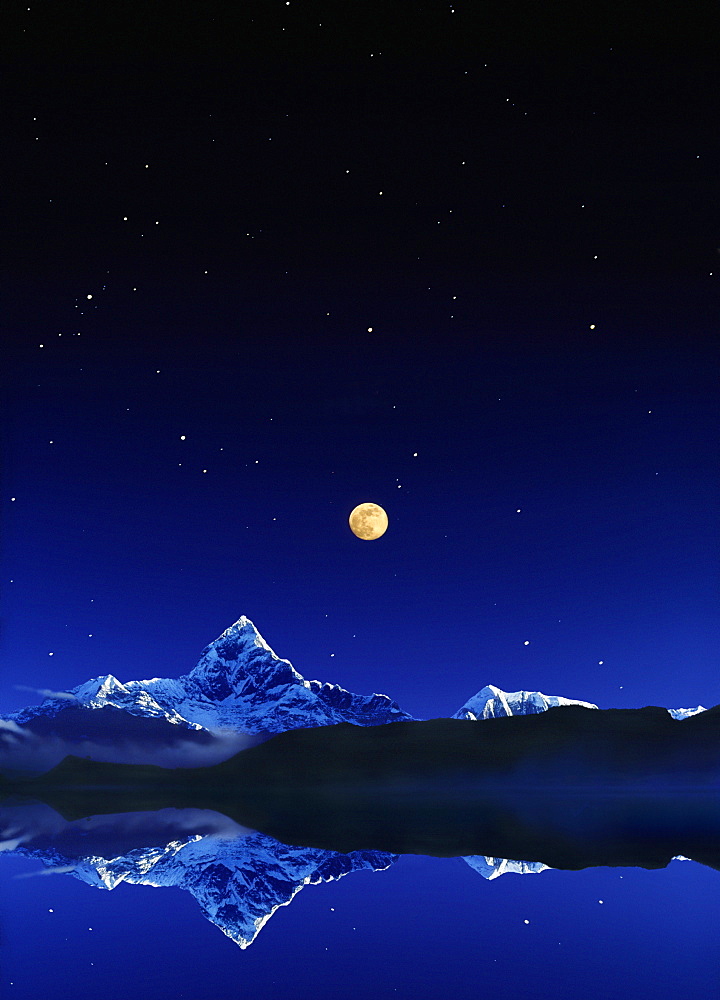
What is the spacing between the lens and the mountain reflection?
25016mm

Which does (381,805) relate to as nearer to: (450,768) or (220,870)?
(450,768)

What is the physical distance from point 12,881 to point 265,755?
154101mm

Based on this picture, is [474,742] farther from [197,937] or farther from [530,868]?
[197,937]

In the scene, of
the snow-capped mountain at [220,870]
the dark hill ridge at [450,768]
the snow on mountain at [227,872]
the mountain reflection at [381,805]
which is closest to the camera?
the snow on mountain at [227,872]

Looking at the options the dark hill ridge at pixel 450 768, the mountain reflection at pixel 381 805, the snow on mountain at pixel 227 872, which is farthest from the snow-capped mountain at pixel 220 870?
the dark hill ridge at pixel 450 768

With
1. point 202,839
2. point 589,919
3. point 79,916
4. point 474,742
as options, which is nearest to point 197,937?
point 79,916

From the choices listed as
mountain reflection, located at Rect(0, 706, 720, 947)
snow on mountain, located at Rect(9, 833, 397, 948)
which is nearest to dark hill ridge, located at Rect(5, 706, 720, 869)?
mountain reflection, located at Rect(0, 706, 720, 947)

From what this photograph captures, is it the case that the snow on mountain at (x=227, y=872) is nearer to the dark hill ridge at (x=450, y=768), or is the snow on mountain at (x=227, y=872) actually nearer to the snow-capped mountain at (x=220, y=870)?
the snow-capped mountain at (x=220, y=870)

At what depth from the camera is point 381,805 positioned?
96.5 meters

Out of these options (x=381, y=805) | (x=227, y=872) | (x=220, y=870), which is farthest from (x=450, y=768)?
(x=227, y=872)

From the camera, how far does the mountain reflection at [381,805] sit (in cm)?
2502

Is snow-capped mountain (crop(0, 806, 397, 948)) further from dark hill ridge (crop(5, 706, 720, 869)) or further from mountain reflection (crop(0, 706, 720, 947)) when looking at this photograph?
dark hill ridge (crop(5, 706, 720, 869))

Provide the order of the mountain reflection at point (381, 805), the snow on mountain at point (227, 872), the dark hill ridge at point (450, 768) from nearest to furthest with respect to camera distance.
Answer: the snow on mountain at point (227, 872)
the mountain reflection at point (381, 805)
the dark hill ridge at point (450, 768)

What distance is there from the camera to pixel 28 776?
650 ft
